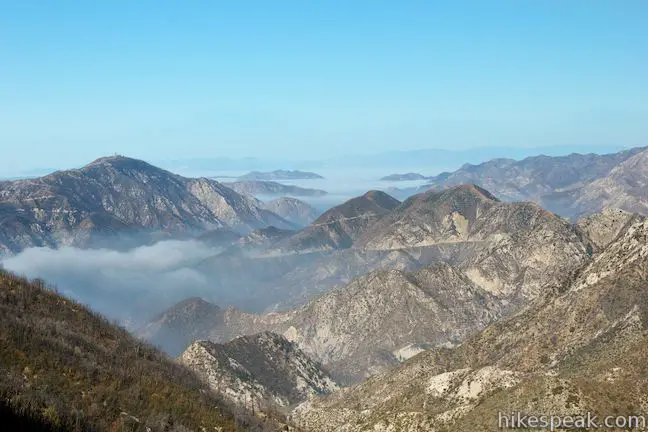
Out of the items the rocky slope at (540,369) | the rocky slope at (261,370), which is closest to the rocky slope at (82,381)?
the rocky slope at (540,369)

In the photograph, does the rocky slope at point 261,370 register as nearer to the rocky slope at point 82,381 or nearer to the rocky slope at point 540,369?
the rocky slope at point 540,369

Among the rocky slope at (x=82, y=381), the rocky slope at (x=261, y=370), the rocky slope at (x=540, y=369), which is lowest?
the rocky slope at (x=261, y=370)

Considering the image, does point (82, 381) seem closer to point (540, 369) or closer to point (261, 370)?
point (540, 369)

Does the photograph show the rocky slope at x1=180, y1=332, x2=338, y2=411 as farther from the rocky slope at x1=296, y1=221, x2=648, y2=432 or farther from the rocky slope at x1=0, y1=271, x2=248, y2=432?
the rocky slope at x1=0, y1=271, x2=248, y2=432

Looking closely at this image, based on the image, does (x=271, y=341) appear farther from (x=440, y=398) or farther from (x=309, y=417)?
(x=440, y=398)

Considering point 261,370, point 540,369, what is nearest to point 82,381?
point 540,369

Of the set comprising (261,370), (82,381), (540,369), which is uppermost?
(82,381)
